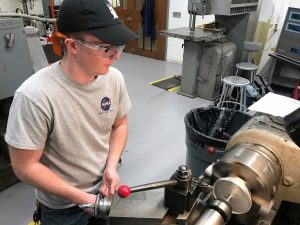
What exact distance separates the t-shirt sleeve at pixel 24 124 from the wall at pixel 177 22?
4.12 m

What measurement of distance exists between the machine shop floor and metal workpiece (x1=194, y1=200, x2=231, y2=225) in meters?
1.55

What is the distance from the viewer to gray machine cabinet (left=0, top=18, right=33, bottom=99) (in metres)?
1.70

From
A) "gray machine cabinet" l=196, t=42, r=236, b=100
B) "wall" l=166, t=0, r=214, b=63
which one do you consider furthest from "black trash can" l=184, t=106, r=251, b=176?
"wall" l=166, t=0, r=214, b=63

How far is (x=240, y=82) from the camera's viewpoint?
9.10ft

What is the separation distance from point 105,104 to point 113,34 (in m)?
0.30

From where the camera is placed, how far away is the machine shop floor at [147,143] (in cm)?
181

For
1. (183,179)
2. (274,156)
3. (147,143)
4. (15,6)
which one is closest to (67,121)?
(183,179)

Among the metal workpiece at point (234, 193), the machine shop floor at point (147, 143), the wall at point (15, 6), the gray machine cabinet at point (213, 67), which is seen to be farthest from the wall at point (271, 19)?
the wall at point (15, 6)

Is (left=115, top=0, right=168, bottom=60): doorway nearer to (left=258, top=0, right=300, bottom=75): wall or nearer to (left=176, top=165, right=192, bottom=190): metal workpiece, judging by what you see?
(left=258, top=0, right=300, bottom=75): wall

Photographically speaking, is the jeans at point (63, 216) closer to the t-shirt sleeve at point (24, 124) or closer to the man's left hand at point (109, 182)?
the man's left hand at point (109, 182)

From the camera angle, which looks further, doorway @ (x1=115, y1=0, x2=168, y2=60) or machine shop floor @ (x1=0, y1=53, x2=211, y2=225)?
doorway @ (x1=115, y1=0, x2=168, y2=60)

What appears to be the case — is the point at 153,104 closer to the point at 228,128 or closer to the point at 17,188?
the point at 228,128

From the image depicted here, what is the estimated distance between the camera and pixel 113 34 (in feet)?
2.60

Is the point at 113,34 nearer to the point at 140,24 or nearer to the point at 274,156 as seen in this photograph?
the point at 274,156
